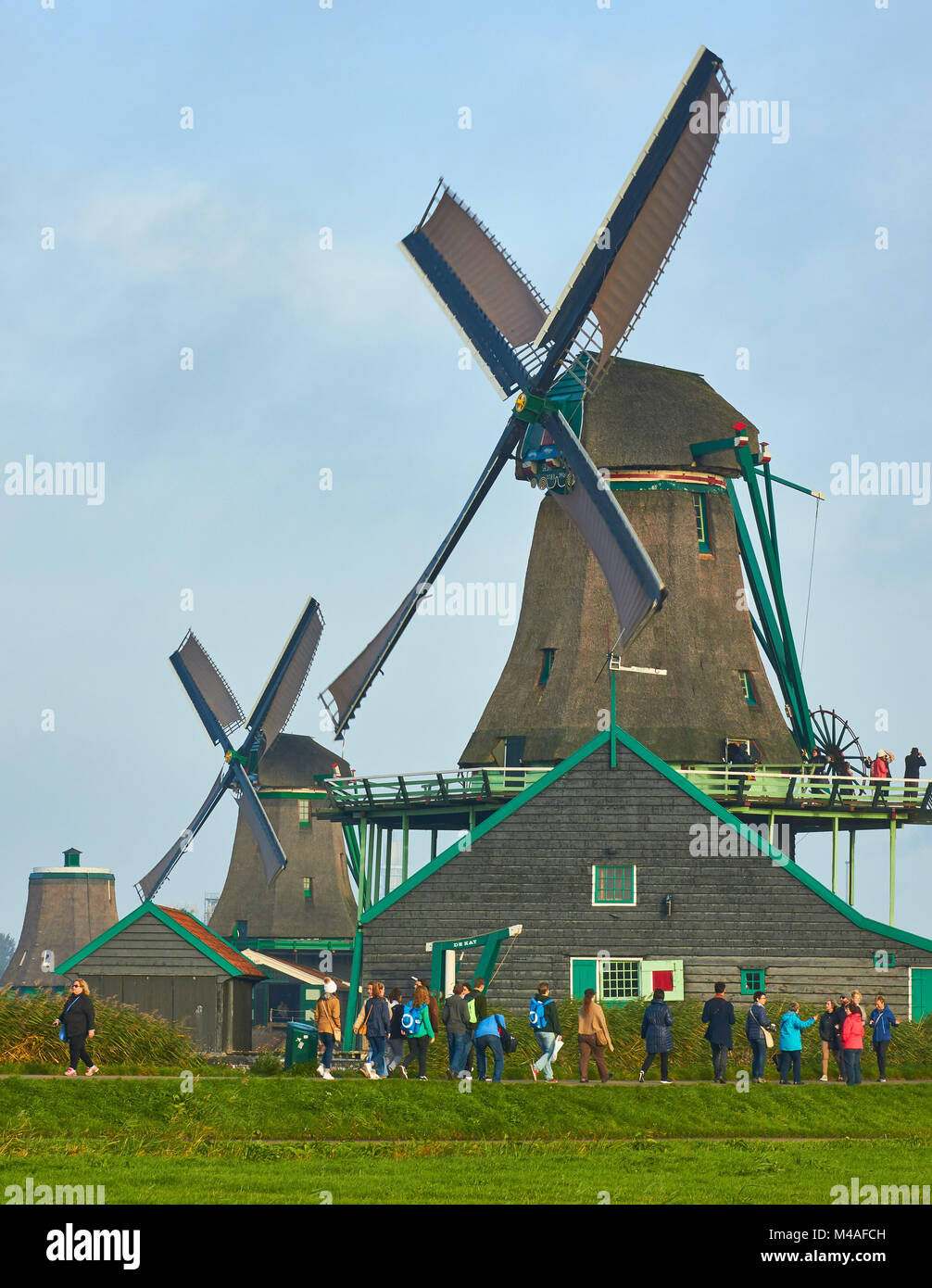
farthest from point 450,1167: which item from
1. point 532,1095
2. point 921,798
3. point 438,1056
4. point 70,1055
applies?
point 921,798

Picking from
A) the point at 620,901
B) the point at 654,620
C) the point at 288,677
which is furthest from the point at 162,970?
the point at 288,677

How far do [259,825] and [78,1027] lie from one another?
30479mm

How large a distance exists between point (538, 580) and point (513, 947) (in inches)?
451

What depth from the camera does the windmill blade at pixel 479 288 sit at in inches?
1711

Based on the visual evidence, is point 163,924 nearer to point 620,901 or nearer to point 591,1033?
point 620,901

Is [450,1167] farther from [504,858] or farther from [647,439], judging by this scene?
[647,439]

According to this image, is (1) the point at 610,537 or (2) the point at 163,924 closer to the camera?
(2) the point at 163,924

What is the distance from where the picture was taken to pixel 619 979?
35.3 m

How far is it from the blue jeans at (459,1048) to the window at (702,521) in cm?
1906

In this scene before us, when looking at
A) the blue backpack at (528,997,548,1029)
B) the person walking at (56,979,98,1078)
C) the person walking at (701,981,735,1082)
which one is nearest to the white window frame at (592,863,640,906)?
the person walking at (701,981,735,1082)

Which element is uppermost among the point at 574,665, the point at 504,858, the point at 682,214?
the point at 682,214

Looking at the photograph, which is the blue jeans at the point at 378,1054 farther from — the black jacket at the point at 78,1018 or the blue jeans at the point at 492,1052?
the black jacket at the point at 78,1018

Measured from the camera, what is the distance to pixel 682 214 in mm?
39500
